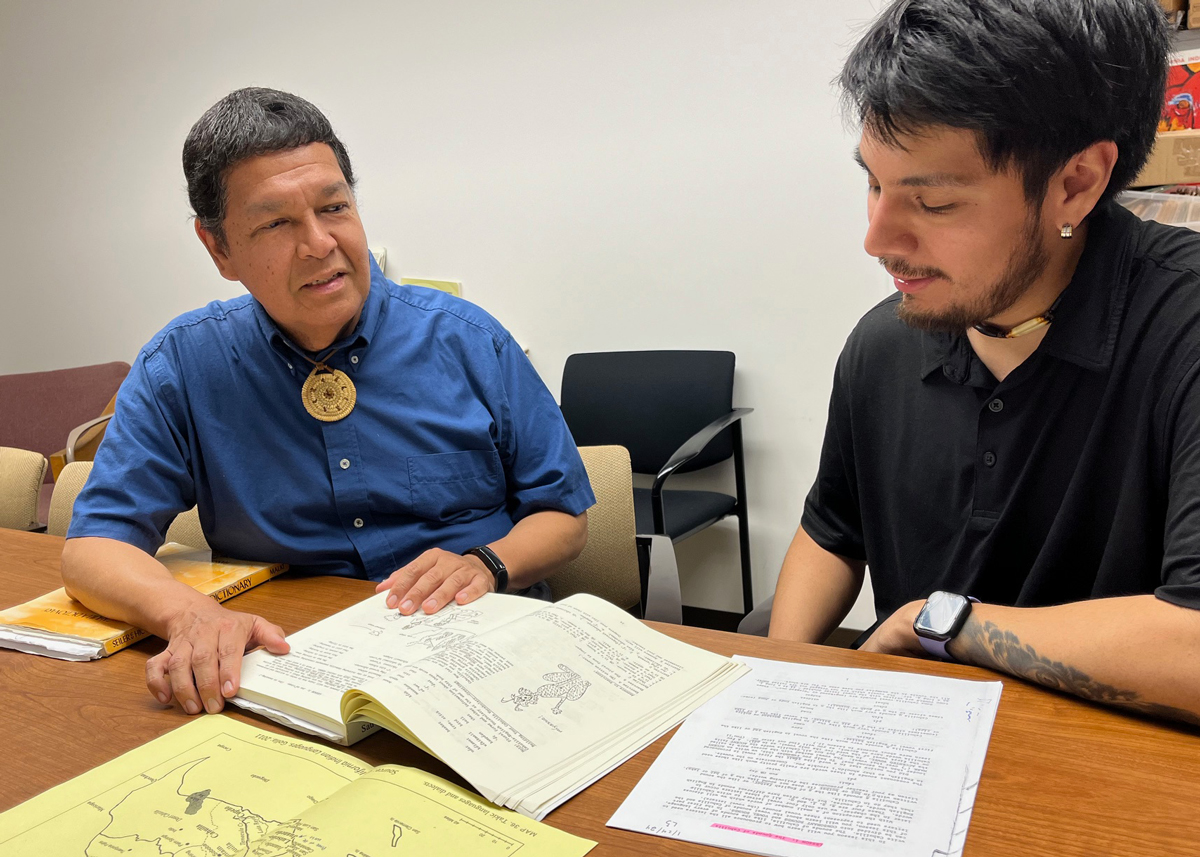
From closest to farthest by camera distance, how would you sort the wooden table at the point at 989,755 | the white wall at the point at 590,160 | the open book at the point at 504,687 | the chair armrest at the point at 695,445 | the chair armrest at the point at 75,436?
the wooden table at the point at 989,755 → the open book at the point at 504,687 → the chair armrest at the point at 695,445 → the white wall at the point at 590,160 → the chair armrest at the point at 75,436

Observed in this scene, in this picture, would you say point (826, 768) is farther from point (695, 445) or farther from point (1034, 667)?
point (695, 445)

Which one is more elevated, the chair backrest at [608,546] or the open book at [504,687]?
the open book at [504,687]

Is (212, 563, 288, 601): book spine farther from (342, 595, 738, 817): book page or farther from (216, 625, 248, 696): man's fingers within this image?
(342, 595, 738, 817): book page

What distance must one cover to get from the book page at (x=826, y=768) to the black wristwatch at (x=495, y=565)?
0.50 meters

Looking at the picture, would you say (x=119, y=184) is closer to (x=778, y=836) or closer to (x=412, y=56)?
(x=412, y=56)

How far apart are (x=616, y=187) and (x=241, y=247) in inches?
72.5

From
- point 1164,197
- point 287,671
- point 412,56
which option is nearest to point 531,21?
point 412,56

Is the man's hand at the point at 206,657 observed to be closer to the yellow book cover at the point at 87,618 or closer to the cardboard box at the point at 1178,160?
the yellow book cover at the point at 87,618

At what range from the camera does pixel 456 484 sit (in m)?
1.57

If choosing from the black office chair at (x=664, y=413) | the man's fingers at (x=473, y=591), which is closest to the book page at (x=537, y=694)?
the man's fingers at (x=473, y=591)

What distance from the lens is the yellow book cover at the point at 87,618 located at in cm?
120

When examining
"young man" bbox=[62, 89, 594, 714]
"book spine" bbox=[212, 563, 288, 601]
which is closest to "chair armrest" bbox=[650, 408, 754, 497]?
"young man" bbox=[62, 89, 594, 714]

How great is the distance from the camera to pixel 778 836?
2.30 feet

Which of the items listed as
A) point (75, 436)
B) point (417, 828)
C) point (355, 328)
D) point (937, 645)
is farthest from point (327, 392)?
point (75, 436)
